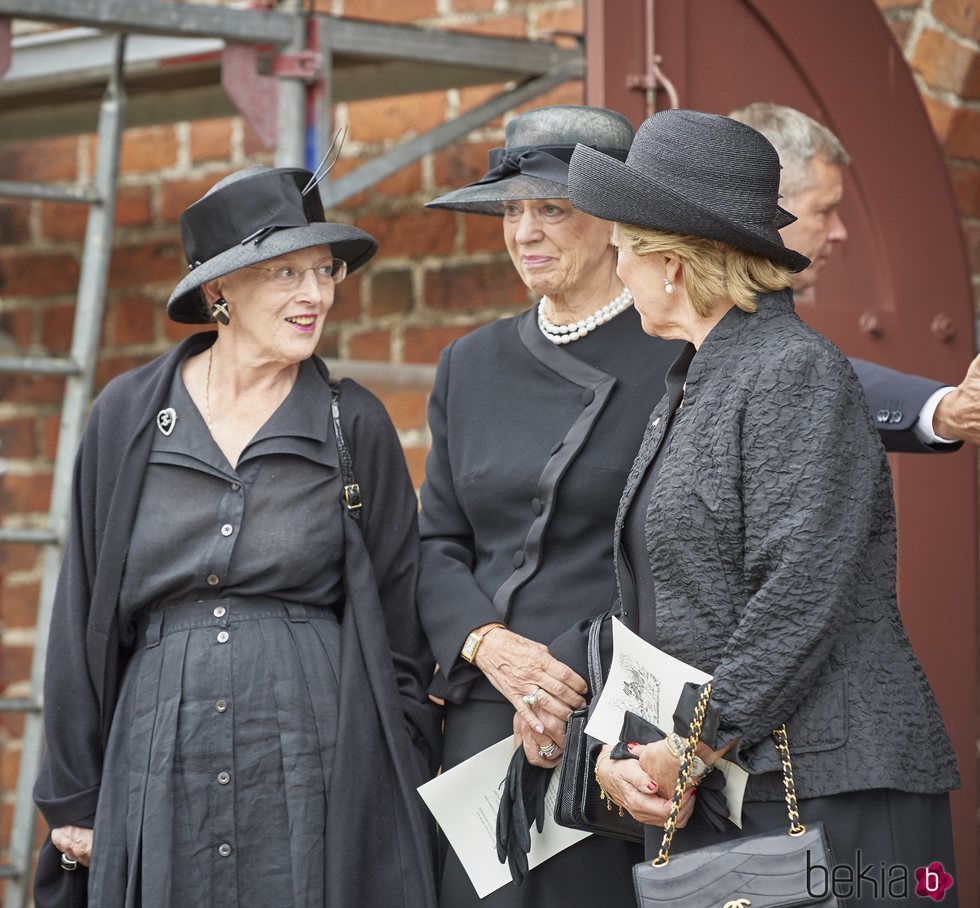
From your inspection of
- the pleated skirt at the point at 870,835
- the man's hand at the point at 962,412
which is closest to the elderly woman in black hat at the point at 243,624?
the pleated skirt at the point at 870,835

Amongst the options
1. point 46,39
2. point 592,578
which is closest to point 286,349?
point 592,578

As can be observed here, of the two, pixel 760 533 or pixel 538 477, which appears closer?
pixel 760 533

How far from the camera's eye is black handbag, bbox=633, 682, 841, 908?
7.19 ft

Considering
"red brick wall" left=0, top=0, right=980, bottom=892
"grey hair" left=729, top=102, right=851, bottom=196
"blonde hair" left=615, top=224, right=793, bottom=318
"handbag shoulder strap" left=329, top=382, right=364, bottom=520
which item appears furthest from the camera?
"red brick wall" left=0, top=0, right=980, bottom=892

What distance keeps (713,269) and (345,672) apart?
3.20ft

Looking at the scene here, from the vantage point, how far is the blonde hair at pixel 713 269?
244 cm

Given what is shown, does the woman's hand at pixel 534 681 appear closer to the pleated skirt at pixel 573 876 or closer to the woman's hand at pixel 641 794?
the pleated skirt at pixel 573 876

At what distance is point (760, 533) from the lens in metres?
2.27

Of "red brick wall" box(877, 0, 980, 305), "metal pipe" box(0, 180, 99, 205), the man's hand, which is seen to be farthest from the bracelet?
"red brick wall" box(877, 0, 980, 305)

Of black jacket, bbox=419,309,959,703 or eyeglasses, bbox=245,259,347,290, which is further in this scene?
eyeglasses, bbox=245,259,347,290

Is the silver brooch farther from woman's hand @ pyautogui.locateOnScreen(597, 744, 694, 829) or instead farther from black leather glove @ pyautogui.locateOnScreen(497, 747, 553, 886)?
woman's hand @ pyautogui.locateOnScreen(597, 744, 694, 829)

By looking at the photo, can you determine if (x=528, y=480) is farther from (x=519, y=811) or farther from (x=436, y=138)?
(x=436, y=138)

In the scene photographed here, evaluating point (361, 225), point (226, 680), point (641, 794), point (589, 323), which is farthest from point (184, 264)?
point (641, 794)

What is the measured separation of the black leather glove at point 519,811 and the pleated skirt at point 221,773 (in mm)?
310
